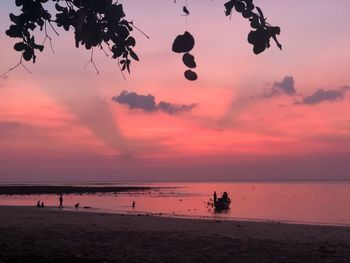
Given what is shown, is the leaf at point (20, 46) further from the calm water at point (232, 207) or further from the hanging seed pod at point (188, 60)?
the calm water at point (232, 207)

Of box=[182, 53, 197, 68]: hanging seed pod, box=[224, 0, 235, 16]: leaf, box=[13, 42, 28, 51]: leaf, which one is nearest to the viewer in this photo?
box=[182, 53, 197, 68]: hanging seed pod

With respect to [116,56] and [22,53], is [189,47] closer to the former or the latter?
[116,56]

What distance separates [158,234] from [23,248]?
637 centimetres

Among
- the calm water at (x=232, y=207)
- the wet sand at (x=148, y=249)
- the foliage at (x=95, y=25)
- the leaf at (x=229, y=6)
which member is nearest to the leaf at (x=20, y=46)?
the foliage at (x=95, y=25)

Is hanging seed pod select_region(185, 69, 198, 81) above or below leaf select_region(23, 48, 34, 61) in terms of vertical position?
below

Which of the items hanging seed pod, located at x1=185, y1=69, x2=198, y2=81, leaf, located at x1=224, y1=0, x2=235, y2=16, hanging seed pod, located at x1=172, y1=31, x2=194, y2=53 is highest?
leaf, located at x1=224, y1=0, x2=235, y2=16

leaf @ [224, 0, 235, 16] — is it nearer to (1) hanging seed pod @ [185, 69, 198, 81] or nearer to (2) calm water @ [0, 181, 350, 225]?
(1) hanging seed pod @ [185, 69, 198, 81]

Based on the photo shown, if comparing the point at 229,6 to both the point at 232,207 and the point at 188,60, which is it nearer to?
the point at 188,60

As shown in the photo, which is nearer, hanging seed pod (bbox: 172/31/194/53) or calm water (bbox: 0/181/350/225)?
hanging seed pod (bbox: 172/31/194/53)

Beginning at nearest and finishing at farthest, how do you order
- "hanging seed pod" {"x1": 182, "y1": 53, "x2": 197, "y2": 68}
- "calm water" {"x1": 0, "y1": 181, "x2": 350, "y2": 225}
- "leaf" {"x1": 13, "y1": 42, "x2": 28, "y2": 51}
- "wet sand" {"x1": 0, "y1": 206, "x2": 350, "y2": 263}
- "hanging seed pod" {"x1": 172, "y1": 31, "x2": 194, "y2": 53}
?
"hanging seed pod" {"x1": 172, "y1": 31, "x2": 194, "y2": 53} → "hanging seed pod" {"x1": 182, "y1": 53, "x2": 197, "y2": 68} → "leaf" {"x1": 13, "y1": 42, "x2": 28, "y2": 51} → "wet sand" {"x1": 0, "y1": 206, "x2": 350, "y2": 263} → "calm water" {"x1": 0, "y1": 181, "x2": 350, "y2": 225}

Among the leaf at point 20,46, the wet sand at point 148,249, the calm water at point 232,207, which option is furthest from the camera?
the calm water at point 232,207

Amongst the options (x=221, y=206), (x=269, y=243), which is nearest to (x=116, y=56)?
(x=269, y=243)

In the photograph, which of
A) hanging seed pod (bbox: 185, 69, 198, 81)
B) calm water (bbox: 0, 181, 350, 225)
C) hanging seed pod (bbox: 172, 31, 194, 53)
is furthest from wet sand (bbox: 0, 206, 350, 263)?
calm water (bbox: 0, 181, 350, 225)

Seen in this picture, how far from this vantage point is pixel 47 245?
520 inches
